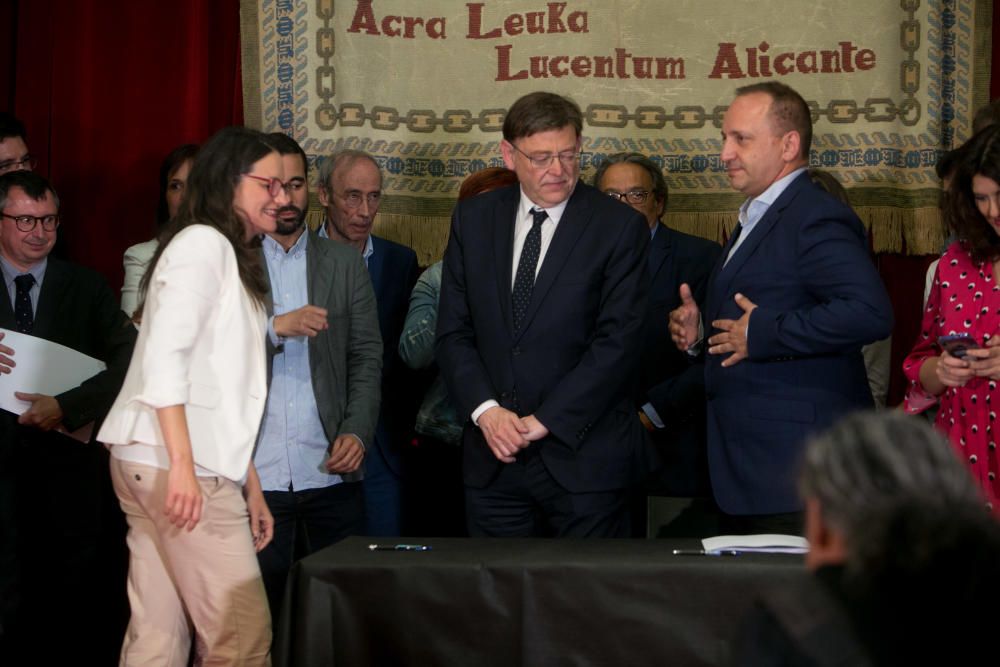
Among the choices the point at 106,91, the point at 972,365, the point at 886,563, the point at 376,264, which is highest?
the point at 106,91

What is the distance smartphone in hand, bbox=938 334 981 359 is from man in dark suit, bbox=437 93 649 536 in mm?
758

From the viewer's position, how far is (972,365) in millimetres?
2826

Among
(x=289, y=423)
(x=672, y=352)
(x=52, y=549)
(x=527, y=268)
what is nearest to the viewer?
(x=527, y=268)

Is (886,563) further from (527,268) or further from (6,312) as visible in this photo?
(6,312)

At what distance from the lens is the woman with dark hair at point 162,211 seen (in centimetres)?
375

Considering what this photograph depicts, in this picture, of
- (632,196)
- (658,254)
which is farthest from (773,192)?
(632,196)

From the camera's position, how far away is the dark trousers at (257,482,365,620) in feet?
10.9

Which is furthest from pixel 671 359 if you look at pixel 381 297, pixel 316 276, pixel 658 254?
pixel 316 276

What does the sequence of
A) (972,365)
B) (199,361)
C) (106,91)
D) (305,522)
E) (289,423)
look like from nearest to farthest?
(199,361) → (972,365) → (289,423) → (305,522) → (106,91)

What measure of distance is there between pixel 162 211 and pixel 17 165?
0.49 metres

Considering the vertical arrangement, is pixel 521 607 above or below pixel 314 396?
below

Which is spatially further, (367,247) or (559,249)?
(367,247)

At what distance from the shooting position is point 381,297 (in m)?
4.05

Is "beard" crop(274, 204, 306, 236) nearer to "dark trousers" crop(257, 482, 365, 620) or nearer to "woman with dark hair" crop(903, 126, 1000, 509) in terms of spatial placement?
"dark trousers" crop(257, 482, 365, 620)
